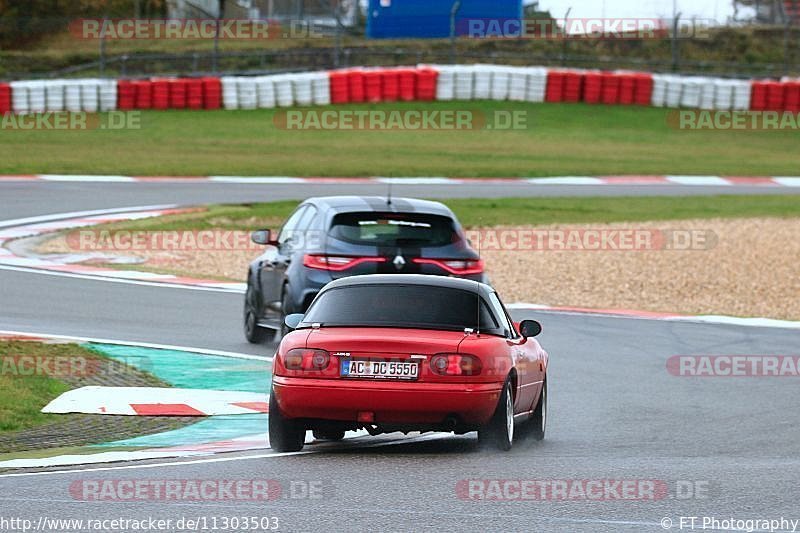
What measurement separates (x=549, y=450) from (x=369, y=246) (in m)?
4.38

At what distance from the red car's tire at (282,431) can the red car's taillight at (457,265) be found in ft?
14.9

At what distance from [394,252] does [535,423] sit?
11.8 ft

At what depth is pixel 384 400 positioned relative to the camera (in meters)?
9.25

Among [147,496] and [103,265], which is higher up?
[147,496]

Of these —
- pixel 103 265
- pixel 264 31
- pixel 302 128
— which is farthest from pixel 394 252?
pixel 264 31

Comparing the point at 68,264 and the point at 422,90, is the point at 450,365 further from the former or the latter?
the point at 422,90

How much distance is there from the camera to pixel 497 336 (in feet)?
32.3

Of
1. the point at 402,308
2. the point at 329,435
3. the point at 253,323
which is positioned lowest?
the point at 253,323

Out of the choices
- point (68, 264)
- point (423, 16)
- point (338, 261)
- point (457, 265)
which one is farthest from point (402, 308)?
point (423, 16)

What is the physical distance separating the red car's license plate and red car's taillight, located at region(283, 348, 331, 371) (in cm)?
12

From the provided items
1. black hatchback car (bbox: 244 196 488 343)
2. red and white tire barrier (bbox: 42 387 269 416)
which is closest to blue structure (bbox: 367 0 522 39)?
black hatchback car (bbox: 244 196 488 343)

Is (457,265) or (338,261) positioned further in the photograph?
(457,265)

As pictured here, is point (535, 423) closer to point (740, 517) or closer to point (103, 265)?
point (740, 517)

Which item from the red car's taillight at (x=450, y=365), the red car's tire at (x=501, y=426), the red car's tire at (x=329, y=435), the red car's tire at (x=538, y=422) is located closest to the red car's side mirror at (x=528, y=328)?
the red car's tire at (x=538, y=422)
